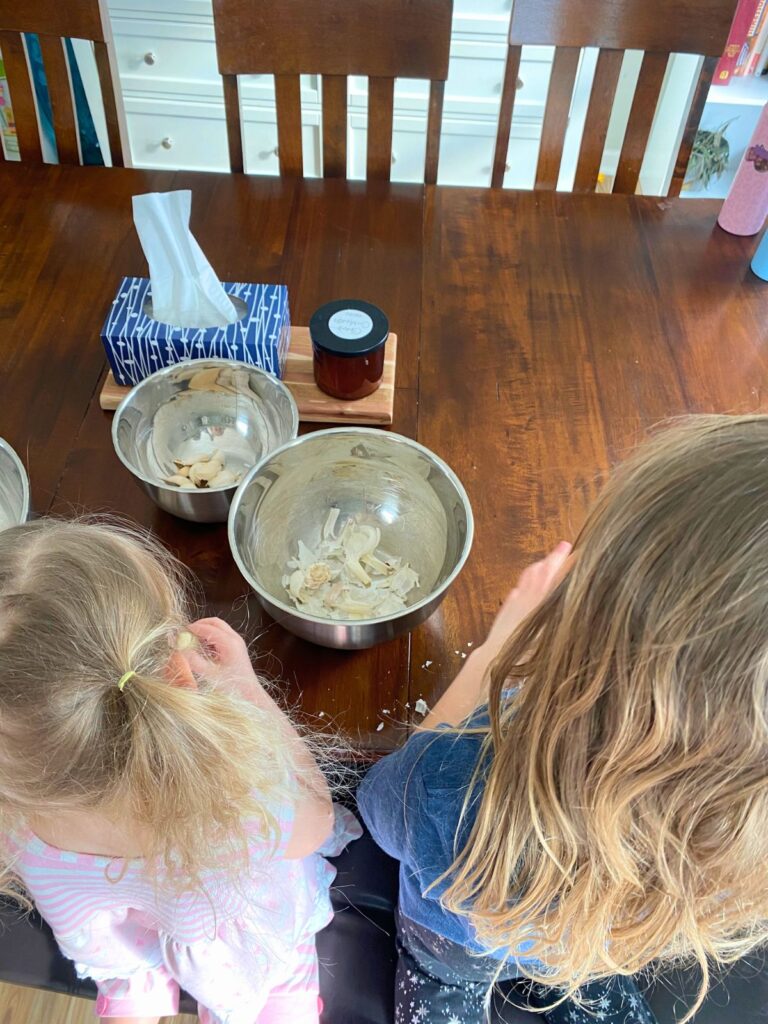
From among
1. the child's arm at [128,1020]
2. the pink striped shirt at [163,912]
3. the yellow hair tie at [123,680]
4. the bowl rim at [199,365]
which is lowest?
the child's arm at [128,1020]

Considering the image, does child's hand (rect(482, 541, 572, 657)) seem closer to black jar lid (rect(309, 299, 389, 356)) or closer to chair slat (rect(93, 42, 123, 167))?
black jar lid (rect(309, 299, 389, 356))

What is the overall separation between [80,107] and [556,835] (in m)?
A: 2.12

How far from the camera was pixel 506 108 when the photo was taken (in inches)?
48.0

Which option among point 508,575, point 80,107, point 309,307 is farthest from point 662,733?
point 80,107

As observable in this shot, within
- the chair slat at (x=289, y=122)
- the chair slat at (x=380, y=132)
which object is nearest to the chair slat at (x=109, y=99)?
the chair slat at (x=289, y=122)

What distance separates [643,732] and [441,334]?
0.65 m

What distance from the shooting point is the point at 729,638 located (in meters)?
0.38

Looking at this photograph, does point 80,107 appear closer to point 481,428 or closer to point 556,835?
point 481,428

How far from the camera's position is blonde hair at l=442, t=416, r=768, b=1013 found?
383 mm

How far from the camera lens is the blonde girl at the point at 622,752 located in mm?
386

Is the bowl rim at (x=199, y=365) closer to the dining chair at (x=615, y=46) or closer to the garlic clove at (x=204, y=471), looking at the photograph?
the garlic clove at (x=204, y=471)

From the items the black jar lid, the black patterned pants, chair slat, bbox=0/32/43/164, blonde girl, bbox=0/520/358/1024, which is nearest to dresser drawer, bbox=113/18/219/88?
chair slat, bbox=0/32/43/164

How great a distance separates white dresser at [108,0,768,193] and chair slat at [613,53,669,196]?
0.96 metres

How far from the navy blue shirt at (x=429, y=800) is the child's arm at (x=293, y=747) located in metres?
0.05
